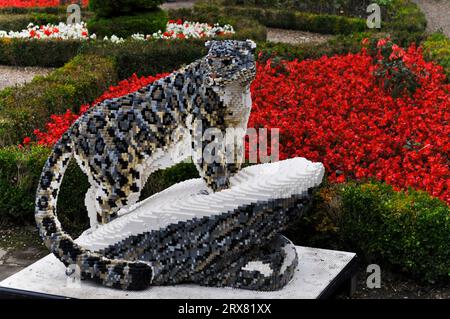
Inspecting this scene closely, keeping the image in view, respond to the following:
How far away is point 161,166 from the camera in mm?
6176

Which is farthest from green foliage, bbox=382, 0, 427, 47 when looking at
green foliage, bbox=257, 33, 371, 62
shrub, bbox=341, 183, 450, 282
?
shrub, bbox=341, 183, 450, 282

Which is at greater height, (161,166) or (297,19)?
(161,166)

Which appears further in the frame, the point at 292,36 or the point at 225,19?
the point at 292,36

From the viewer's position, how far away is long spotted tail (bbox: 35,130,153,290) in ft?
19.5

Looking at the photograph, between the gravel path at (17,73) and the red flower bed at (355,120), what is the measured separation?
339cm

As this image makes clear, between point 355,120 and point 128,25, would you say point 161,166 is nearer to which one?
point 355,120

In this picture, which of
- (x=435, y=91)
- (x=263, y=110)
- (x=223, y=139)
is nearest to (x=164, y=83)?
(x=223, y=139)

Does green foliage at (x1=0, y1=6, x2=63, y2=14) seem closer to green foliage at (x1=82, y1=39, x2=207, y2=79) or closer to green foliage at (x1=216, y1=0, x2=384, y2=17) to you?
green foliage at (x1=216, y1=0, x2=384, y2=17)

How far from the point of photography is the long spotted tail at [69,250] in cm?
594

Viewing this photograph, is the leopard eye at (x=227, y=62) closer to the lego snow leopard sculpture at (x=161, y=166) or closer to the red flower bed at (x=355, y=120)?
the lego snow leopard sculpture at (x=161, y=166)

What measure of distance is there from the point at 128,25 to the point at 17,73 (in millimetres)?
2265

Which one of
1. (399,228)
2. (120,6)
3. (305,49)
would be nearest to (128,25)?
(120,6)

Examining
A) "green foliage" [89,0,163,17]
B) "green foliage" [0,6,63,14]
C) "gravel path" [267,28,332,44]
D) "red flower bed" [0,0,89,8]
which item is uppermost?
"green foliage" [89,0,163,17]
